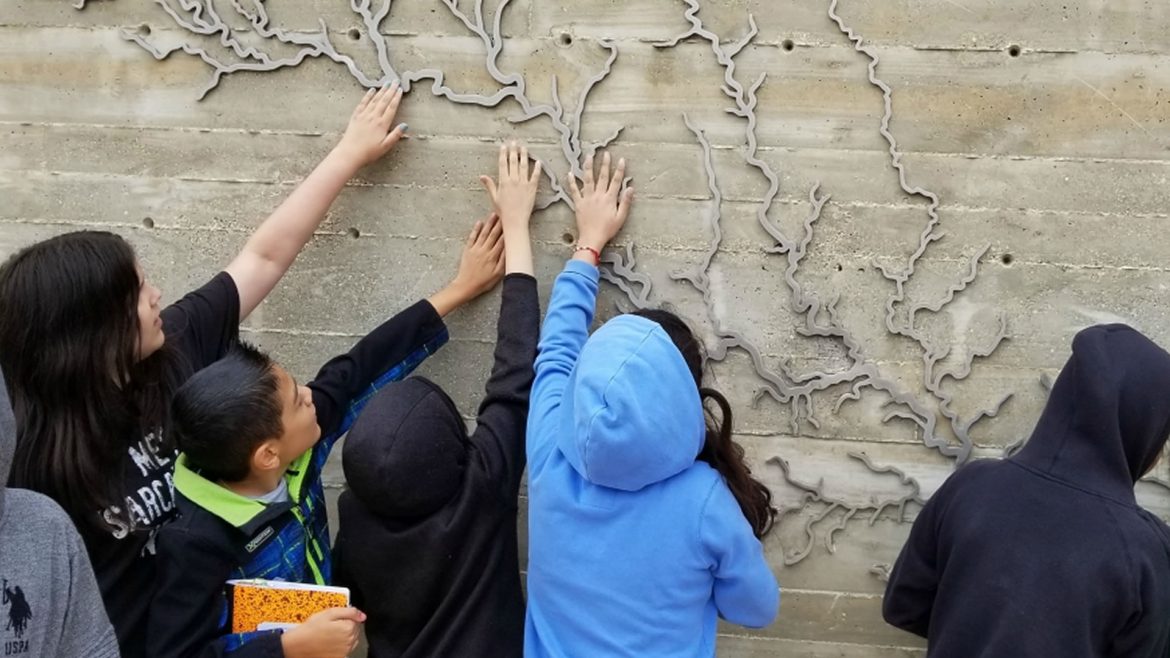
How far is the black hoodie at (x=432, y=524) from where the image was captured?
4.91ft

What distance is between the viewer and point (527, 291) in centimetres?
187

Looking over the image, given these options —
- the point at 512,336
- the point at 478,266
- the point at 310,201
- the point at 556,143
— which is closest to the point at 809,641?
the point at 512,336

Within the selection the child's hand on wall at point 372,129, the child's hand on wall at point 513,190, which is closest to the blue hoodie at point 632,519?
the child's hand on wall at point 513,190

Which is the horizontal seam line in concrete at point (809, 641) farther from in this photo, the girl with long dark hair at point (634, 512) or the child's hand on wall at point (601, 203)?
the child's hand on wall at point (601, 203)

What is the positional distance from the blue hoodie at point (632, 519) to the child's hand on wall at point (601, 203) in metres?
0.51

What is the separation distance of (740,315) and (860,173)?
414mm

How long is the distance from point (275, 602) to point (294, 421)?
11.9 inches

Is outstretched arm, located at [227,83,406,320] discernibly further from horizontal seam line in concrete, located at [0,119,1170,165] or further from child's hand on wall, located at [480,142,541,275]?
child's hand on wall, located at [480,142,541,275]

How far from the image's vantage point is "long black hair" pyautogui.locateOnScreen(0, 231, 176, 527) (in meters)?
1.45

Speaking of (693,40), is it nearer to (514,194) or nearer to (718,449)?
(514,194)

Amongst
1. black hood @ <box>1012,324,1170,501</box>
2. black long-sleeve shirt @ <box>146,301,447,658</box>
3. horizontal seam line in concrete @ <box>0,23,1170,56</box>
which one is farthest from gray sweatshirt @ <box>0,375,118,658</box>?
black hood @ <box>1012,324,1170,501</box>

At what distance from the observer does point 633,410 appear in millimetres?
1328

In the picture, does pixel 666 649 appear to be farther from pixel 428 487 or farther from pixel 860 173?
pixel 860 173

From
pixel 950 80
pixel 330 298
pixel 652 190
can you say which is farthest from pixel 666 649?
pixel 950 80
